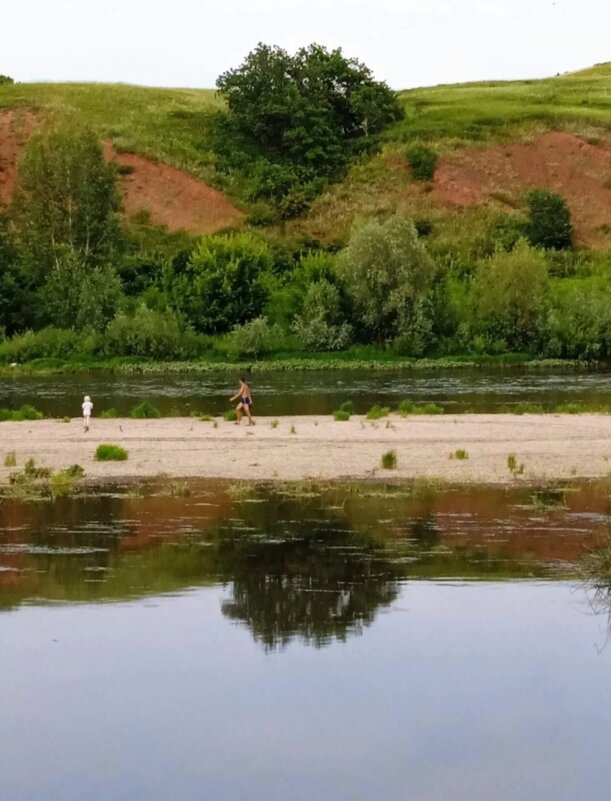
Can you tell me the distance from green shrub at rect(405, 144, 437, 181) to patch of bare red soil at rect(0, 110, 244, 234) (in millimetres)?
13162

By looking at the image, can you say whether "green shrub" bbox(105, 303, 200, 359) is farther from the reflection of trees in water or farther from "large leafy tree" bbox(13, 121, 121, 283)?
the reflection of trees in water

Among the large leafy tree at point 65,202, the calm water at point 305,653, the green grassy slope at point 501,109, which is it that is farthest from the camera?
the green grassy slope at point 501,109

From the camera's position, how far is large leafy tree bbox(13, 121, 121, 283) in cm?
8581

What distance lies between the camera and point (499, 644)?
16.0 metres

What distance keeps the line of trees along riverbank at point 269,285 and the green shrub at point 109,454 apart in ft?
150

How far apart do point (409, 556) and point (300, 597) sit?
3.22 m

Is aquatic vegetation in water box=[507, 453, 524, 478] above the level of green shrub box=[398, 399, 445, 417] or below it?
above

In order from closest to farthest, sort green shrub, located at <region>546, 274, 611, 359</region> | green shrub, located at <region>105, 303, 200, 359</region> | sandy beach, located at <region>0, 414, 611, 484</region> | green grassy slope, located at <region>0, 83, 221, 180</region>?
sandy beach, located at <region>0, 414, 611, 484</region>
green shrub, located at <region>546, 274, 611, 359</region>
green shrub, located at <region>105, 303, 200, 359</region>
green grassy slope, located at <region>0, 83, 221, 180</region>

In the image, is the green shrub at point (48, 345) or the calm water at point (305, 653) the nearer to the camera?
the calm water at point (305, 653)

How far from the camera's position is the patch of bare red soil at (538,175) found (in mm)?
98938

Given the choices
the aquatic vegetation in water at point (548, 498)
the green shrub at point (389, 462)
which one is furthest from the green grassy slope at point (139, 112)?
the aquatic vegetation in water at point (548, 498)

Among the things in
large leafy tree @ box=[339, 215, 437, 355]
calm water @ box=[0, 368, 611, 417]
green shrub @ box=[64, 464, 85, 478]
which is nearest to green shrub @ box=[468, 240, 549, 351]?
large leafy tree @ box=[339, 215, 437, 355]

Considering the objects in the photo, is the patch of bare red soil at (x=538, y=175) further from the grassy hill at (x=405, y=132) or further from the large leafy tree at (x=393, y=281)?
the large leafy tree at (x=393, y=281)

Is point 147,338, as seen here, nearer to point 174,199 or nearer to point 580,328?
point 174,199
